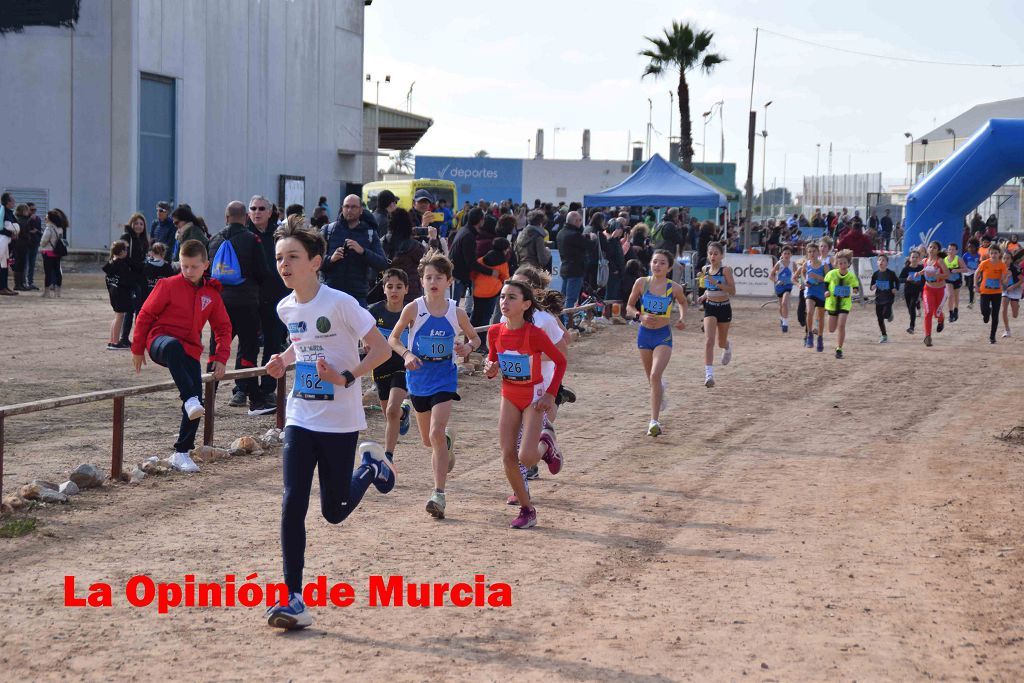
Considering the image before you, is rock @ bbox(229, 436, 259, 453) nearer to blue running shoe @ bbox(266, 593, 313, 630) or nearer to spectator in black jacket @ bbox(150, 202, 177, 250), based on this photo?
blue running shoe @ bbox(266, 593, 313, 630)

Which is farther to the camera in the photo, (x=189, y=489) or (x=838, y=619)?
→ (x=189, y=489)

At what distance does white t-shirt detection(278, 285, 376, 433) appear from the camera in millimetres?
6082

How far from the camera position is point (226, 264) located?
472 inches

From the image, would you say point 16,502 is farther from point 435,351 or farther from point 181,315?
point 435,351

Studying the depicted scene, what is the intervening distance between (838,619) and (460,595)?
6.39ft

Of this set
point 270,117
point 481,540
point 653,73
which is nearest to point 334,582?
point 481,540

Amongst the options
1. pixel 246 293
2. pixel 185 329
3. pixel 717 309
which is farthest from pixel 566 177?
pixel 185 329

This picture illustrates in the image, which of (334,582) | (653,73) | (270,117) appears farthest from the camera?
(653,73)

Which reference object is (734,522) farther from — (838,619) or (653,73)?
(653,73)

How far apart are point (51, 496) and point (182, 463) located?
137cm

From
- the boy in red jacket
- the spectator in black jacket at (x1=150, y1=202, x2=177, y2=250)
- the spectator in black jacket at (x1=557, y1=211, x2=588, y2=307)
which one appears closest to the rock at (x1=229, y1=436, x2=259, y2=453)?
the boy in red jacket

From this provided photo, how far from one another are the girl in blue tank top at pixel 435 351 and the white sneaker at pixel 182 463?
7.14 ft

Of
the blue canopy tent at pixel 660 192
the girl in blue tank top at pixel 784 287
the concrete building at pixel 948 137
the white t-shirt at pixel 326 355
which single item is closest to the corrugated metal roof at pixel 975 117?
the concrete building at pixel 948 137

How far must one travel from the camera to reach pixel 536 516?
28.0 ft
